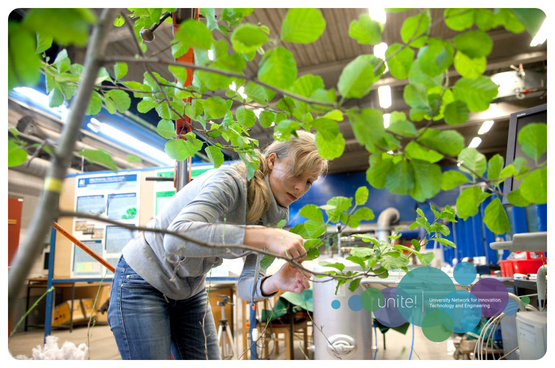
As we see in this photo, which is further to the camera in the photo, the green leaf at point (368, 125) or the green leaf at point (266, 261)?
the green leaf at point (266, 261)

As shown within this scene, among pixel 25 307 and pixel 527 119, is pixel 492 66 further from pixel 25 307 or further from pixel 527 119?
pixel 25 307

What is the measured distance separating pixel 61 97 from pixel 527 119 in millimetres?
1166

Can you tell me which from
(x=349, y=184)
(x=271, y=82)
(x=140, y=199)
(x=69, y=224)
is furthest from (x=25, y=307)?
(x=349, y=184)

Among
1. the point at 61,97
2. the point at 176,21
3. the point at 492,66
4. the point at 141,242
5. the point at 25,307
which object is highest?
the point at 492,66

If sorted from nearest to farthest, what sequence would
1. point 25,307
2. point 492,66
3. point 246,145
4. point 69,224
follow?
point 246,145, point 69,224, point 492,66, point 25,307

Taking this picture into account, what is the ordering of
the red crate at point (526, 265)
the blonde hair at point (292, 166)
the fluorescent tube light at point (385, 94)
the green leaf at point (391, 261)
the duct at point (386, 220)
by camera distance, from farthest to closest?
the duct at point (386, 220) < the fluorescent tube light at point (385, 94) < the red crate at point (526, 265) < the blonde hair at point (292, 166) < the green leaf at point (391, 261)

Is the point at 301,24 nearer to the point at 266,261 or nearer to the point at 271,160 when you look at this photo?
the point at 266,261

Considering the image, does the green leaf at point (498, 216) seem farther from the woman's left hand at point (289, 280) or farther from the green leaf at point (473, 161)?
the woman's left hand at point (289, 280)

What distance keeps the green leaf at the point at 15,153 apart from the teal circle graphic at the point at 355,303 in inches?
66.8

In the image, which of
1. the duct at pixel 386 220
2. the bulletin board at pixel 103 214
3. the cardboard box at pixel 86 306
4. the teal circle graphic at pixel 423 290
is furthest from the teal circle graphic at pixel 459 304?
the duct at pixel 386 220

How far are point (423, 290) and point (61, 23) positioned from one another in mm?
1293

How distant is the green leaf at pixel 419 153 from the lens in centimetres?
40

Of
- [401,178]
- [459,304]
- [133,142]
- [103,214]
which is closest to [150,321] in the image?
[401,178]

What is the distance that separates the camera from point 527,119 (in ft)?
3.37
